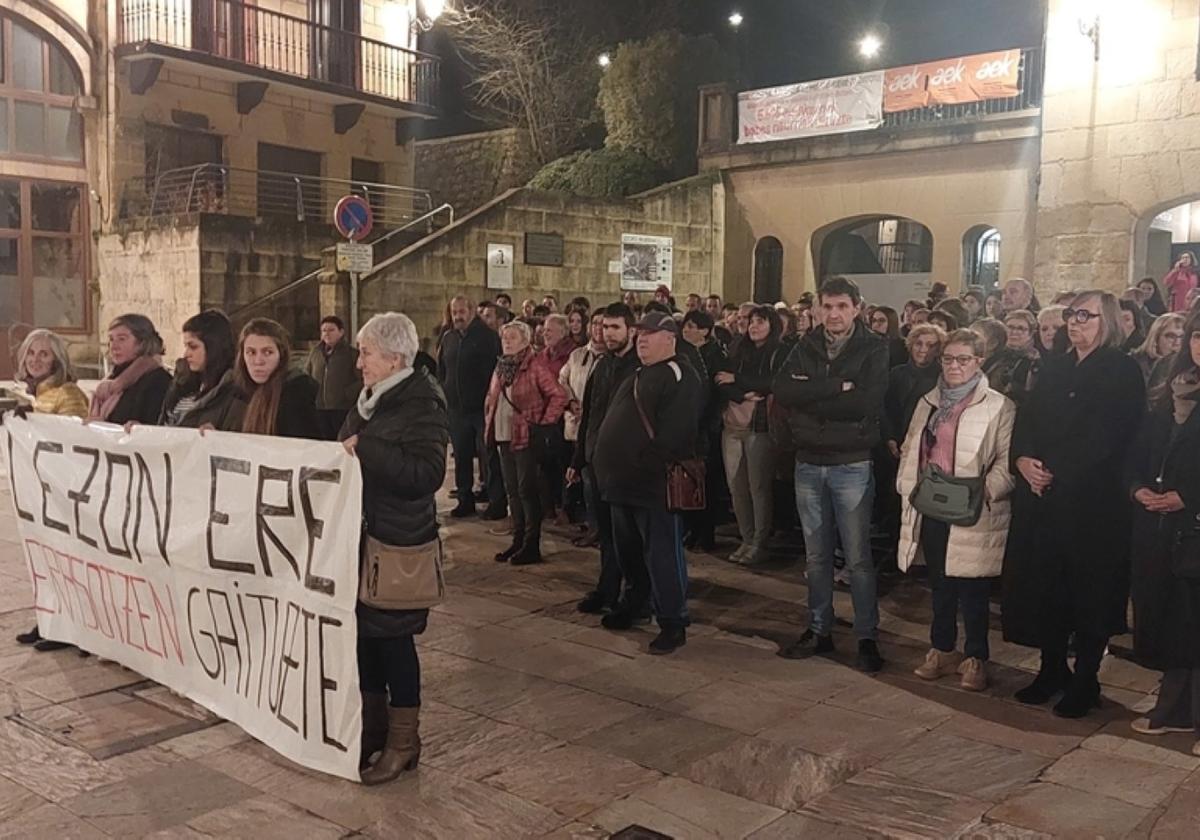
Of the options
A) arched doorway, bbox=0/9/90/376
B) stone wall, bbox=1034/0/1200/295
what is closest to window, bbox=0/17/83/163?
arched doorway, bbox=0/9/90/376

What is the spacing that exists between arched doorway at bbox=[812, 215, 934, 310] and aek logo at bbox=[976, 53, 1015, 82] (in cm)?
282

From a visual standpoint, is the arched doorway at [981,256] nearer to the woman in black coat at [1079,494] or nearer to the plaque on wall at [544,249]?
the plaque on wall at [544,249]

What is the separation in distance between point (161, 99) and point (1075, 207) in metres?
15.9

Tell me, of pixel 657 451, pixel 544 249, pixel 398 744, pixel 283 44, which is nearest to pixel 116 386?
pixel 398 744

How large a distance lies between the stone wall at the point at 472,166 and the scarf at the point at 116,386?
20240mm

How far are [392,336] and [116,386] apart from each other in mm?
2222

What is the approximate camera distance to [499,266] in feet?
61.0

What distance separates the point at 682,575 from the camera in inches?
237

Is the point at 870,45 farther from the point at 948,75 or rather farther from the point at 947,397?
the point at 947,397

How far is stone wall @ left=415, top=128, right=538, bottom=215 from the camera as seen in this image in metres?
25.5

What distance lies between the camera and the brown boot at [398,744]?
4.20 metres

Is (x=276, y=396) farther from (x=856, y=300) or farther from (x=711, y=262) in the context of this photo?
(x=711, y=262)

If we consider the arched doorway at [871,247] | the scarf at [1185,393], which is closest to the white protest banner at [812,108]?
the arched doorway at [871,247]

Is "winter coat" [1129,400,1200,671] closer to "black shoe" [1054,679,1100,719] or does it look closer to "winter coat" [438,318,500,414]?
"black shoe" [1054,679,1100,719]
